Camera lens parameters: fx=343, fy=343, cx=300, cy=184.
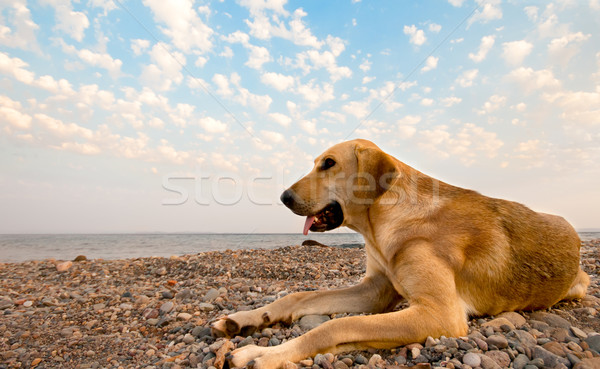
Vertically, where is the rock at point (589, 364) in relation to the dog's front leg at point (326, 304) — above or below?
below

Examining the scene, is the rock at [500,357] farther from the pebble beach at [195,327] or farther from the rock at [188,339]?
the rock at [188,339]

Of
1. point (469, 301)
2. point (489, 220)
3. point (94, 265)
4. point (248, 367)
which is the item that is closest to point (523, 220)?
point (489, 220)

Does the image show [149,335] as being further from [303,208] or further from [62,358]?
[303,208]

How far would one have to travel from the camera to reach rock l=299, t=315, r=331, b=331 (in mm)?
3550

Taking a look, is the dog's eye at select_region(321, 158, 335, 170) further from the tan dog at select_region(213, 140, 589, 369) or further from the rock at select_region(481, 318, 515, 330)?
the rock at select_region(481, 318, 515, 330)

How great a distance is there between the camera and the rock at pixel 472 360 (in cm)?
249

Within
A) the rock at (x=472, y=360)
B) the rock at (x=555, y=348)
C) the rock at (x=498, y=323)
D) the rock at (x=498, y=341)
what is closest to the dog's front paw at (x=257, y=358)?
the rock at (x=472, y=360)

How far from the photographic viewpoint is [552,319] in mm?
3549

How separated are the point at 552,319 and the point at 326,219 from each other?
2564 millimetres

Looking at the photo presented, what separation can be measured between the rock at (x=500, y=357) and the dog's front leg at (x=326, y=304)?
139 centimetres

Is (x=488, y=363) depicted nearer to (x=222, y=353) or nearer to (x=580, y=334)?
(x=580, y=334)

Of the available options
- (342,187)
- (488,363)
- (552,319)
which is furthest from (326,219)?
(552,319)

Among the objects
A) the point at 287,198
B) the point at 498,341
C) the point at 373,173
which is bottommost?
the point at 498,341

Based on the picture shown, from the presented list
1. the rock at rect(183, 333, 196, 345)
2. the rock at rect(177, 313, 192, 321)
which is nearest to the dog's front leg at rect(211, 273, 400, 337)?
the rock at rect(183, 333, 196, 345)
